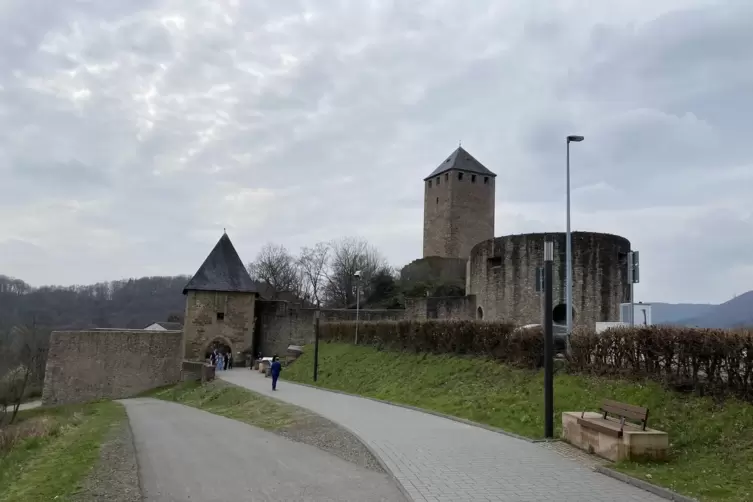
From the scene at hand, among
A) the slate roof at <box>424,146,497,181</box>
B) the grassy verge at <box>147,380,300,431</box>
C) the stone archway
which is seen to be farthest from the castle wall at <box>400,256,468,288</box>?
the grassy verge at <box>147,380,300,431</box>

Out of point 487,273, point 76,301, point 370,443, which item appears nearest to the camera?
point 370,443

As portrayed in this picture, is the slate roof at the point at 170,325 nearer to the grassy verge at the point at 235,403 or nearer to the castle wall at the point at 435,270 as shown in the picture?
the castle wall at the point at 435,270

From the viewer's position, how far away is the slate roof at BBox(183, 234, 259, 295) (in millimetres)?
37688

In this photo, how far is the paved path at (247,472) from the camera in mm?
7391

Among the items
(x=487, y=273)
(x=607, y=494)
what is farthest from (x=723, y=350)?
(x=487, y=273)

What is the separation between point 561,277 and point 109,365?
26.8 m

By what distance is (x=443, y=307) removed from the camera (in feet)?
106

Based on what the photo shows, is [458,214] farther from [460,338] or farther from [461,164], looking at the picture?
[460,338]

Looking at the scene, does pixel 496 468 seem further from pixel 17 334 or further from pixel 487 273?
pixel 17 334

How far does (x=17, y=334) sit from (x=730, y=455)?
56.2 metres

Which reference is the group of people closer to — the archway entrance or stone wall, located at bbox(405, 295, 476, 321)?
the archway entrance

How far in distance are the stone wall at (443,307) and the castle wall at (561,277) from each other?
3.12 meters

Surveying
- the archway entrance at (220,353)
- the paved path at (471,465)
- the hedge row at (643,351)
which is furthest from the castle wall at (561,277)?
the archway entrance at (220,353)

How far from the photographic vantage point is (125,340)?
120 feet
